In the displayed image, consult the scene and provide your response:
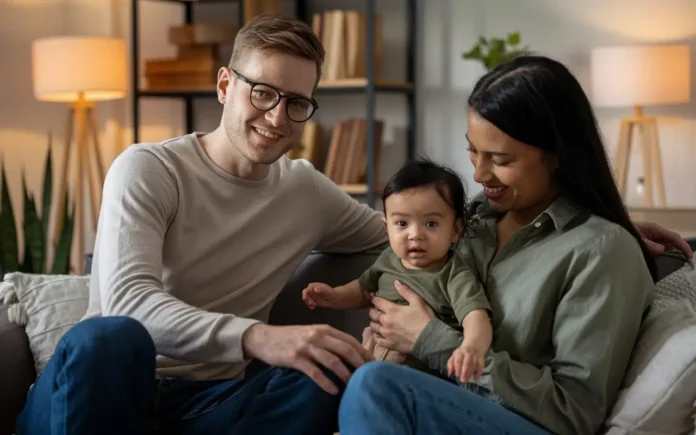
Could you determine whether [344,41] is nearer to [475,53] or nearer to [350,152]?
[350,152]

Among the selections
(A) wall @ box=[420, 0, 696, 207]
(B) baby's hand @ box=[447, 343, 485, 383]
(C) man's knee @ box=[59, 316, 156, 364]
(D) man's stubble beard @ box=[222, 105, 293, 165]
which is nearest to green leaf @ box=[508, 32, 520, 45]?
(A) wall @ box=[420, 0, 696, 207]

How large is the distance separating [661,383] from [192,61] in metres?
3.81

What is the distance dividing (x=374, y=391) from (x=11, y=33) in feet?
12.1

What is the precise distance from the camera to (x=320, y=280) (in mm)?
2434

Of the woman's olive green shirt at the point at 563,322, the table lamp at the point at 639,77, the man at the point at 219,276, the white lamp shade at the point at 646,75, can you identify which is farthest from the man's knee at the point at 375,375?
the white lamp shade at the point at 646,75

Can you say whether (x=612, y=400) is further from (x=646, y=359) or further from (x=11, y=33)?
(x=11, y=33)

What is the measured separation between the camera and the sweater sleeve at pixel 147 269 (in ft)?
5.94

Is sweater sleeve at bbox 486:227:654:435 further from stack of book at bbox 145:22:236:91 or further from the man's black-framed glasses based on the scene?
stack of book at bbox 145:22:236:91

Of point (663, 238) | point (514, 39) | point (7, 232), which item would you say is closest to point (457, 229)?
point (663, 238)

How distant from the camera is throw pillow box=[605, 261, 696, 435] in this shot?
5.59ft

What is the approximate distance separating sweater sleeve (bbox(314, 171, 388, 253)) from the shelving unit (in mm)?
2353

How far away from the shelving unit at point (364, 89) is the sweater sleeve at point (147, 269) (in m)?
2.72

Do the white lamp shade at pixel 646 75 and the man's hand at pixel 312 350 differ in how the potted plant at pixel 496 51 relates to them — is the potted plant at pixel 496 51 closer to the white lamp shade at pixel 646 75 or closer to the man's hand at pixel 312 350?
the white lamp shade at pixel 646 75

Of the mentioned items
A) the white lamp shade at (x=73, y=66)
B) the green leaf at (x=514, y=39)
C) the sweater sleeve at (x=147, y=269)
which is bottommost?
the sweater sleeve at (x=147, y=269)
